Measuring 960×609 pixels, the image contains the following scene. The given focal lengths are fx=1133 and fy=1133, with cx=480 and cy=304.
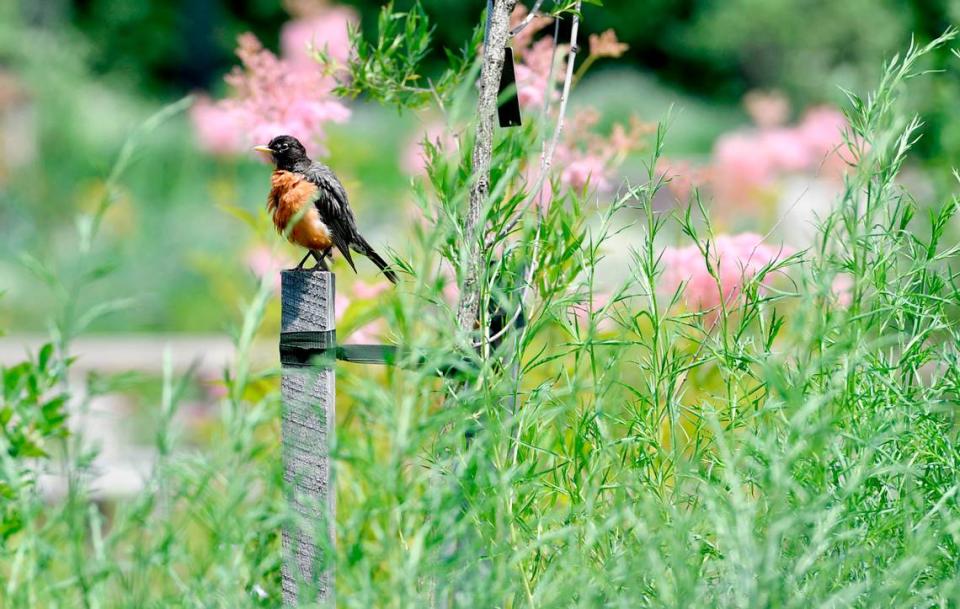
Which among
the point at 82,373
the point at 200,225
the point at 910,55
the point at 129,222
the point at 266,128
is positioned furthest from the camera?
the point at 200,225

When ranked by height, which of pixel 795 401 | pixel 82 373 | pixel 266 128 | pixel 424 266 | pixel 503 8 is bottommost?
pixel 82 373

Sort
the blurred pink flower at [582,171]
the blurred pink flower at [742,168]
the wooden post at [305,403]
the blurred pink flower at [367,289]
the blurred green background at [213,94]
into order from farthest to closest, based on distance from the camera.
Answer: the blurred green background at [213,94], the blurred pink flower at [742,168], the blurred pink flower at [367,289], the blurred pink flower at [582,171], the wooden post at [305,403]

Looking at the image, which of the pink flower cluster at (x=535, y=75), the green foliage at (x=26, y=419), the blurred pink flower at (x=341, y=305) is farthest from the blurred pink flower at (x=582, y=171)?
the green foliage at (x=26, y=419)

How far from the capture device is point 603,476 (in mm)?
1677

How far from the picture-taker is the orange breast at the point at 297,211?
6.98ft

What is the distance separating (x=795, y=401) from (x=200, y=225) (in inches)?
313

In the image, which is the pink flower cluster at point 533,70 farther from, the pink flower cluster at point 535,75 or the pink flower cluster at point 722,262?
the pink flower cluster at point 722,262

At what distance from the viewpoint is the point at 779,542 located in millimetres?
1369

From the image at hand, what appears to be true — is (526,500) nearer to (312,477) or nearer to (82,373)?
(312,477)

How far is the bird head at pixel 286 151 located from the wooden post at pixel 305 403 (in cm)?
53

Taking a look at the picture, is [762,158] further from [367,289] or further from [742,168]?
[367,289]

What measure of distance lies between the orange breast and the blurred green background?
0.27 m

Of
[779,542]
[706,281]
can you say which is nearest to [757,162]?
[706,281]

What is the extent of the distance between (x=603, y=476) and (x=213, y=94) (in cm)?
1750
